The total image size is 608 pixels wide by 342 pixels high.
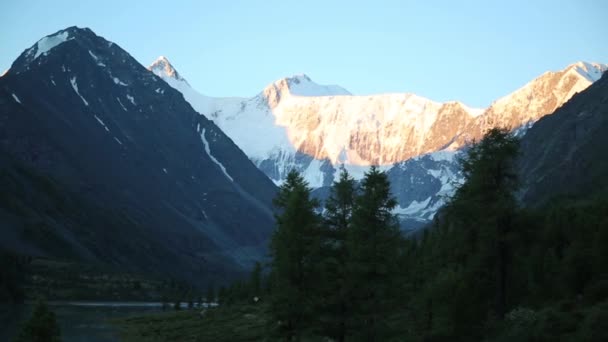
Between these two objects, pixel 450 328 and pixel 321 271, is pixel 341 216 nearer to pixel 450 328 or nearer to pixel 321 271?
pixel 321 271

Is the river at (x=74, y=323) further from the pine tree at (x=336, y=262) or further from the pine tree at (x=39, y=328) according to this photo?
the pine tree at (x=336, y=262)

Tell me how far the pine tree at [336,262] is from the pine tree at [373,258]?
0.85m

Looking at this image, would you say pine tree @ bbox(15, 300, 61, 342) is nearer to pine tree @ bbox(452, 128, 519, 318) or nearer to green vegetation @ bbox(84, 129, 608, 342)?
green vegetation @ bbox(84, 129, 608, 342)

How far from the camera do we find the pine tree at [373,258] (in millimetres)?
48844

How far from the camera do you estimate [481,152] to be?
1973 inches

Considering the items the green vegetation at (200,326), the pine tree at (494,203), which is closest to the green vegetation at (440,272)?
the pine tree at (494,203)

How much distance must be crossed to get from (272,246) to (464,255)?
43.7ft

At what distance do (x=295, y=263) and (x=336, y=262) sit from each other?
2868mm

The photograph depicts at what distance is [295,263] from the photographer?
50.8 metres

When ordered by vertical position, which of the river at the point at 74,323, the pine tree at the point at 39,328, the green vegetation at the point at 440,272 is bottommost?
the river at the point at 74,323

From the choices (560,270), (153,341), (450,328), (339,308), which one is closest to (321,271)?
(339,308)

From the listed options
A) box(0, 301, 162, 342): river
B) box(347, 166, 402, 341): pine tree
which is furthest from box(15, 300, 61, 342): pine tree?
box(0, 301, 162, 342): river

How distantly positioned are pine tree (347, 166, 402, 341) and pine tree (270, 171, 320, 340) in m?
2.91

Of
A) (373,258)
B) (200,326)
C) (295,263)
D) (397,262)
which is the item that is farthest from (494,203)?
(200,326)
